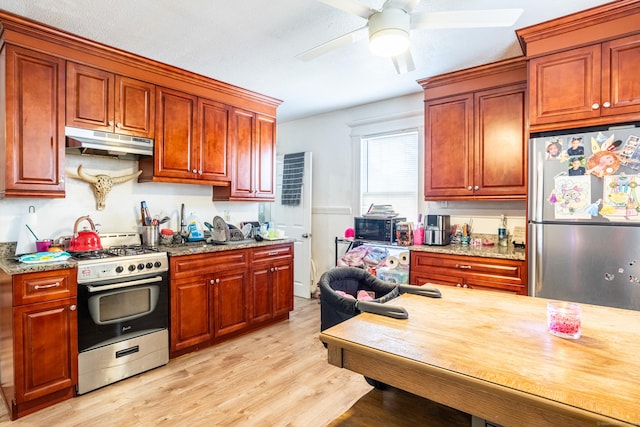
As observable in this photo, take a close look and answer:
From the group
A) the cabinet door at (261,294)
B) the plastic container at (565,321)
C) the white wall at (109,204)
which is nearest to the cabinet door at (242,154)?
the white wall at (109,204)

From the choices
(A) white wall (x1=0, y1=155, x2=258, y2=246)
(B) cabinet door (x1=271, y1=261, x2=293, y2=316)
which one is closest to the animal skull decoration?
(A) white wall (x1=0, y1=155, x2=258, y2=246)

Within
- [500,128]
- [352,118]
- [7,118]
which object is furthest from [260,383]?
[352,118]

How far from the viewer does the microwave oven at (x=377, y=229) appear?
3629mm

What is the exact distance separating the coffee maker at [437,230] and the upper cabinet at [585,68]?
1.13 m

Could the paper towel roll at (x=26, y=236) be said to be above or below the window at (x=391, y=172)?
below

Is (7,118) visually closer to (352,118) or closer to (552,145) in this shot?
(352,118)

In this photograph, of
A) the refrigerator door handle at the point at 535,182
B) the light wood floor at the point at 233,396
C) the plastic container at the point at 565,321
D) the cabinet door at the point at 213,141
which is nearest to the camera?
the plastic container at the point at 565,321

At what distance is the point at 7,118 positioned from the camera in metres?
2.31

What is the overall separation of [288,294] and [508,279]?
2.19 metres

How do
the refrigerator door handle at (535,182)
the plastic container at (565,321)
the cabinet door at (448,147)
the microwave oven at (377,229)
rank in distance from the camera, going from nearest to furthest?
the plastic container at (565,321)
the refrigerator door handle at (535,182)
the cabinet door at (448,147)
the microwave oven at (377,229)

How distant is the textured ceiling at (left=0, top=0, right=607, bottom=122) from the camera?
7.08ft

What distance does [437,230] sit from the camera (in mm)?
3324

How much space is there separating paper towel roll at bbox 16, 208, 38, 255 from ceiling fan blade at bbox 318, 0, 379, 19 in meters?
2.53

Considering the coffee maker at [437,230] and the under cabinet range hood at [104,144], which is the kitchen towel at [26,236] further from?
the coffee maker at [437,230]
